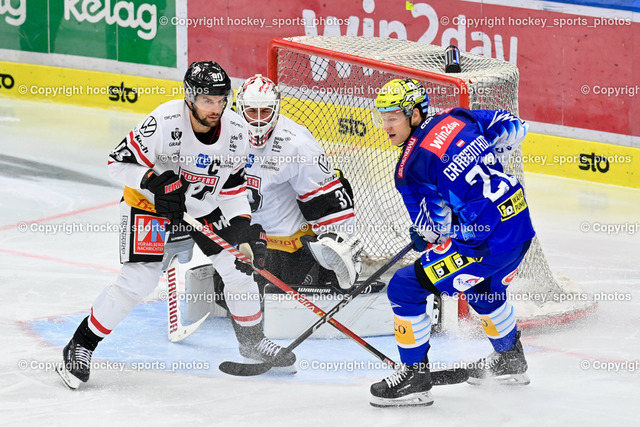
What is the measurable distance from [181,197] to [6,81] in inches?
243

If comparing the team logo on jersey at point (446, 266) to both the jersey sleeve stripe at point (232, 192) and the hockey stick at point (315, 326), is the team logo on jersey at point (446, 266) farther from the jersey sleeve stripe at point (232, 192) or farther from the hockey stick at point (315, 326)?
the jersey sleeve stripe at point (232, 192)

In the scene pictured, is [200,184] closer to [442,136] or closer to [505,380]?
[442,136]

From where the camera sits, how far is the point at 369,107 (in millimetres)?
5723

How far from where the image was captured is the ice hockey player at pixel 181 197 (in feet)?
13.5

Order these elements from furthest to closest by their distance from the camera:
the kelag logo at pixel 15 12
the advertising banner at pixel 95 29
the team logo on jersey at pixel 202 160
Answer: the kelag logo at pixel 15 12
the advertising banner at pixel 95 29
the team logo on jersey at pixel 202 160

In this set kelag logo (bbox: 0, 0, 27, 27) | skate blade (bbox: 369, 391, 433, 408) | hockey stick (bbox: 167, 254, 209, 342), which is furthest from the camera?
kelag logo (bbox: 0, 0, 27, 27)

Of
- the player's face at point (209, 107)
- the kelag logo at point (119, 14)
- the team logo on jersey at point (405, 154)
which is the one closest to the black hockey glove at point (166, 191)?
the player's face at point (209, 107)

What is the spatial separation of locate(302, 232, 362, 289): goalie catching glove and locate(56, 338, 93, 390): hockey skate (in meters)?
1.10

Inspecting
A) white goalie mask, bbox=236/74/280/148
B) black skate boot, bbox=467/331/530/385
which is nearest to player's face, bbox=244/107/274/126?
white goalie mask, bbox=236/74/280/148

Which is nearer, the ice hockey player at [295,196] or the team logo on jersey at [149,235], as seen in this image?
the team logo on jersey at [149,235]

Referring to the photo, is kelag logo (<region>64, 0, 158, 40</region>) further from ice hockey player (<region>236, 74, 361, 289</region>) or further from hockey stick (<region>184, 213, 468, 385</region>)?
hockey stick (<region>184, 213, 468, 385</region>)

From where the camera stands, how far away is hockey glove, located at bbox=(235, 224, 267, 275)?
4.36 metres

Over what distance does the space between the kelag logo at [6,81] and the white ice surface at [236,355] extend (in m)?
3.04

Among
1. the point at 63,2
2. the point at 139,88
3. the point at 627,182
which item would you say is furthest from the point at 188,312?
the point at 63,2
